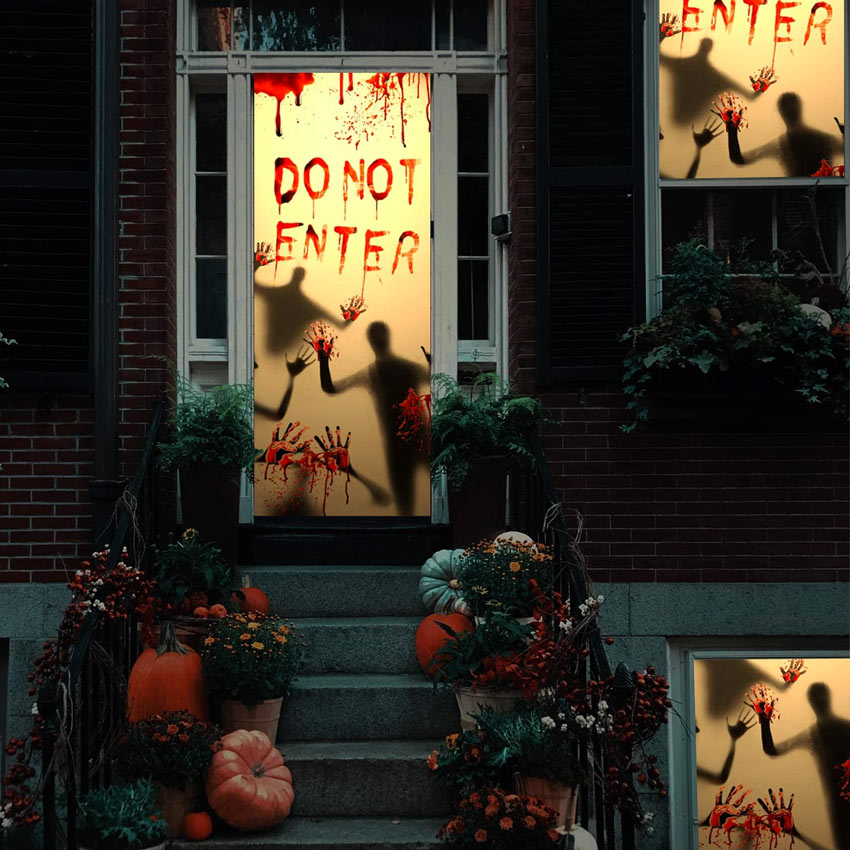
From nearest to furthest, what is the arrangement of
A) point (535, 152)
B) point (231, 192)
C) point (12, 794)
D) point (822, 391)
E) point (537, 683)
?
point (12, 794), point (537, 683), point (822, 391), point (535, 152), point (231, 192)

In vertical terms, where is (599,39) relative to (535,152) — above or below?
above

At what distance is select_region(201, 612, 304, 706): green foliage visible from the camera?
4.68 meters

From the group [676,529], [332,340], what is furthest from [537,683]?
[332,340]

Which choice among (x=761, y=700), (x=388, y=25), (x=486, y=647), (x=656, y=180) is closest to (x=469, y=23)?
(x=388, y=25)

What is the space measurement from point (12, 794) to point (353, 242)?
348 cm

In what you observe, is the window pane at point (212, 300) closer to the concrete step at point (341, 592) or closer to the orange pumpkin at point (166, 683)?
the concrete step at point (341, 592)

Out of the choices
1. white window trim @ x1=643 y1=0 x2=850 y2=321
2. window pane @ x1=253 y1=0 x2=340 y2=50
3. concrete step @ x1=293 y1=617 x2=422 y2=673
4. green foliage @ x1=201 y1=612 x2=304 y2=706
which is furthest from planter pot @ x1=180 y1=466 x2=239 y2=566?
window pane @ x1=253 y1=0 x2=340 y2=50

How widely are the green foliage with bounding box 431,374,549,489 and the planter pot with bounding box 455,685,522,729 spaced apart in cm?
120

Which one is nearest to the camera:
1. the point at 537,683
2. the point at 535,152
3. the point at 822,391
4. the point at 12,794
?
the point at 12,794

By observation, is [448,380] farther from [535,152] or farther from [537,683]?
[537,683]

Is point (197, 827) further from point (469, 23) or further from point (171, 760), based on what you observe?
point (469, 23)

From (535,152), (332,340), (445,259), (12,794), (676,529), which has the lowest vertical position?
(12,794)

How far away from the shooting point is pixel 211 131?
21.0 feet

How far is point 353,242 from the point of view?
650 centimetres
